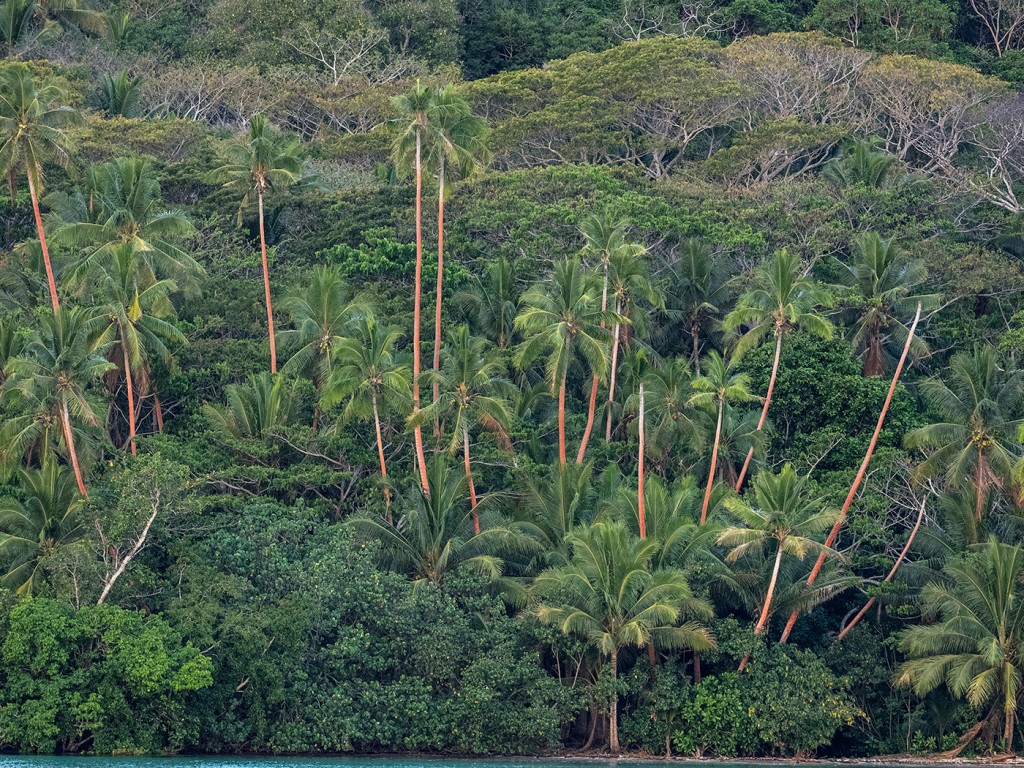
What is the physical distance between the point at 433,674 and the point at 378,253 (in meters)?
14.6

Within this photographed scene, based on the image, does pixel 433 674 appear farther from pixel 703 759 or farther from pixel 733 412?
pixel 733 412

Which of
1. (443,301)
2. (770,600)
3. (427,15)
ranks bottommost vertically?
(770,600)

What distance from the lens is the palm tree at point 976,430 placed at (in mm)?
37750

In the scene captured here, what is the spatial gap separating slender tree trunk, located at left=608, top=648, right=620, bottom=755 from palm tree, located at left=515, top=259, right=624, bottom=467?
4.67 metres

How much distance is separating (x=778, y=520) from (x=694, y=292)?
11.4 metres

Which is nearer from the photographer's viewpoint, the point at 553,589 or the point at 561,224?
the point at 553,589

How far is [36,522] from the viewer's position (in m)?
36.1

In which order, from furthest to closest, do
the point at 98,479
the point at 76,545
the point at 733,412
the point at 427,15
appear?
the point at 427,15
the point at 733,412
the point at 98,479
the point at 76,545

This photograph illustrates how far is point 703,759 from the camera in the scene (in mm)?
36562

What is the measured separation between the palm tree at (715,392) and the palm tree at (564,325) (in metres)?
2.15

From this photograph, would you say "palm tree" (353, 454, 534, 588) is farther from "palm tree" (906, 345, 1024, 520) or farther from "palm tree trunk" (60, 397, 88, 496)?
"palm tree" (906, 345, 1024, 520)

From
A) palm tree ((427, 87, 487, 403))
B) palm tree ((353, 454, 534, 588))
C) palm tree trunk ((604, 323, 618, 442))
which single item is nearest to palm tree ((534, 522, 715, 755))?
palm tree ((353, 454, 534, 588))

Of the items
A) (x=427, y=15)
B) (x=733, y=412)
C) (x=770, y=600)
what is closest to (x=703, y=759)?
(x=770, y=600)

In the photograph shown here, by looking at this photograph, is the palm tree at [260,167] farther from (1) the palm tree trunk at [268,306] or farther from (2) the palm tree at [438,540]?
(2) the palm tree at [438,540]
